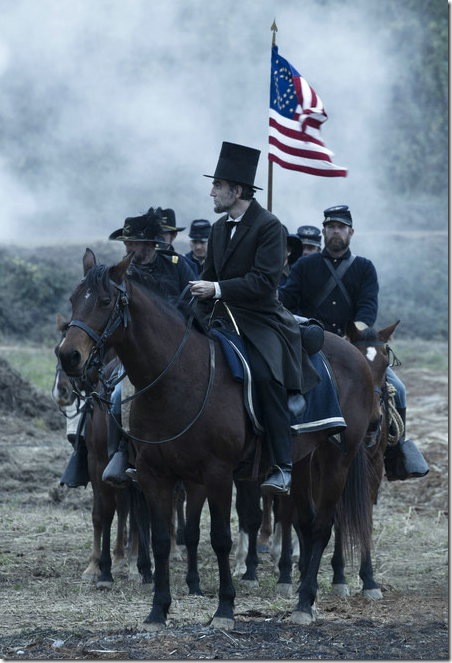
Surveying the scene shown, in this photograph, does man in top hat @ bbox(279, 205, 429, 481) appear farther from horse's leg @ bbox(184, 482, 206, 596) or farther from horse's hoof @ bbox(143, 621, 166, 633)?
horse's hoof @ bbox(143, 621, 166, 633)

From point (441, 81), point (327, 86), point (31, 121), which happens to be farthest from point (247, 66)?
point (441, 81)

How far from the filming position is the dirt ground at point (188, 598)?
6375 mm

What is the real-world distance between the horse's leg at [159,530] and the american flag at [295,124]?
14.1ft

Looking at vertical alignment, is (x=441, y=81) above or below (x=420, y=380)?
above

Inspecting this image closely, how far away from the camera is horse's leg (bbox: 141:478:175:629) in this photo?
22.7ft

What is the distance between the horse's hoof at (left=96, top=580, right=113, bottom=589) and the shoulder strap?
280 cm

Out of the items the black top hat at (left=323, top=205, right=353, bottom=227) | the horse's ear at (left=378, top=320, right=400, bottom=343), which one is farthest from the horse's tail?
the black top hat at (left=323, top=205, right=353, bottom=227)

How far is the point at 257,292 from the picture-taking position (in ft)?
23.5

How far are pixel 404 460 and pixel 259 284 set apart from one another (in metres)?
3.35

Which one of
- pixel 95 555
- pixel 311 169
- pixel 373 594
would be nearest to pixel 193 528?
pixel 95 555

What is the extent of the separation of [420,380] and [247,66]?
10.4m

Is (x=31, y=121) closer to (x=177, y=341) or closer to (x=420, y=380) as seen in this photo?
(x=420, y=380)

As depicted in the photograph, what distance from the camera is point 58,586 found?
8586 millimetres

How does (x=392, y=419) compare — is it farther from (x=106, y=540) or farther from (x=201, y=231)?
(x=201, y=231)
